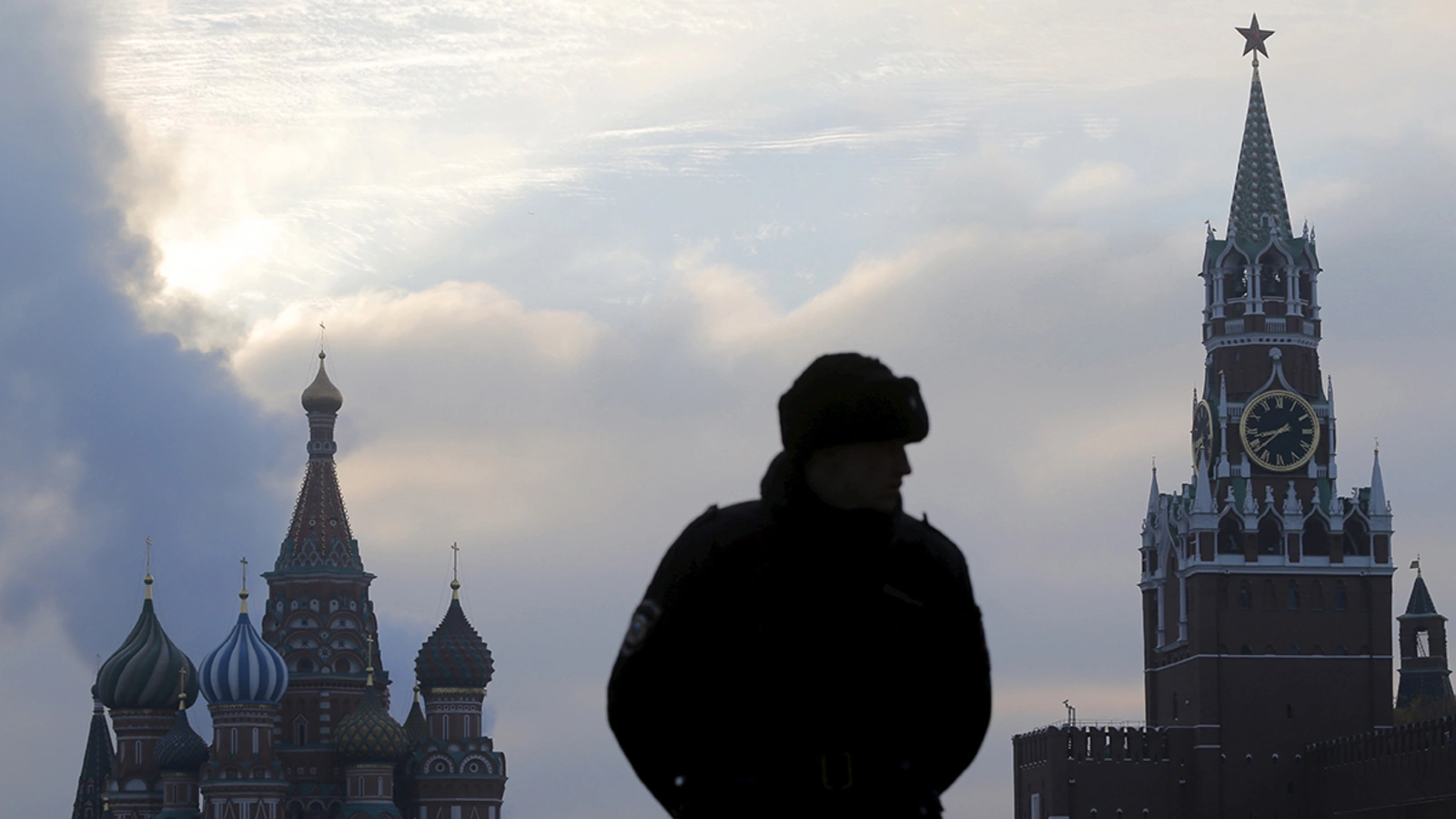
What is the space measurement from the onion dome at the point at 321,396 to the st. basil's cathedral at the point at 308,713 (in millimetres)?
4193

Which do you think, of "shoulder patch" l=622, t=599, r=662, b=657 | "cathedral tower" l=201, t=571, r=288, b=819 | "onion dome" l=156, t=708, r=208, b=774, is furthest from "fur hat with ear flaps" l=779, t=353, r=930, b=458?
"onion dome" l=156, t=708, r=208, b=774

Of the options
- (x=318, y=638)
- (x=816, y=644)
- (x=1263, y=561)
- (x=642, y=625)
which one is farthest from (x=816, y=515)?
(x=318, y=638)

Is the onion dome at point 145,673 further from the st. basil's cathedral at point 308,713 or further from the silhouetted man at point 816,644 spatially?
the silhouetted man at point 816,644

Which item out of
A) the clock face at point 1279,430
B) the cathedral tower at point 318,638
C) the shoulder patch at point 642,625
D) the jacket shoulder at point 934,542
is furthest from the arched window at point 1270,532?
the shoulder patch at point 642,625

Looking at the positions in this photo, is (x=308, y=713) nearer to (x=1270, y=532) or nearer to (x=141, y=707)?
(x=141, y=707)

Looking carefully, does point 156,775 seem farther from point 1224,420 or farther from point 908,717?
point 908,717

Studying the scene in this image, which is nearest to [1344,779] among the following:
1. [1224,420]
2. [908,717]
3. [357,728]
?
[1224,420]

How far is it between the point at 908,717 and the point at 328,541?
11506cm

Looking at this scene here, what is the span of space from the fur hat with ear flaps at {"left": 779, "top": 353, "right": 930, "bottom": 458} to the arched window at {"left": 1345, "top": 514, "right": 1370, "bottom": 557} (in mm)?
91102

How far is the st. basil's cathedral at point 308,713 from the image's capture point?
4368 inches

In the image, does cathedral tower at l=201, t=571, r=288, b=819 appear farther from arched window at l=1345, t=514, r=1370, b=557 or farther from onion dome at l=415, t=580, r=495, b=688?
arched window at l=1345, t=514, r=1370, b=557

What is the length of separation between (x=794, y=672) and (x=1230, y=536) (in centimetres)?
9092

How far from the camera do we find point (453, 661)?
11706 cm

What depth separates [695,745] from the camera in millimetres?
4820
